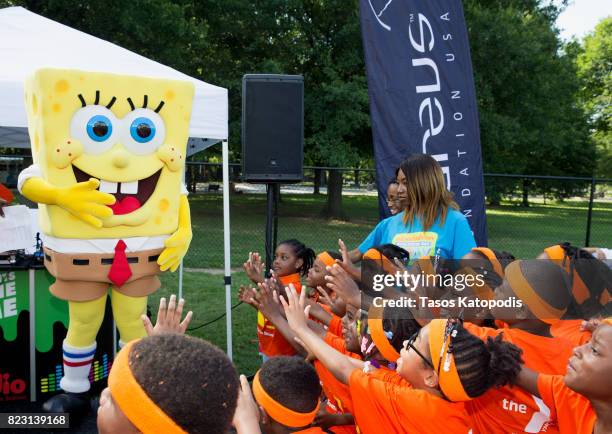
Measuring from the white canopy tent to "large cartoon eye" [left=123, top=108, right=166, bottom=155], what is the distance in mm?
580

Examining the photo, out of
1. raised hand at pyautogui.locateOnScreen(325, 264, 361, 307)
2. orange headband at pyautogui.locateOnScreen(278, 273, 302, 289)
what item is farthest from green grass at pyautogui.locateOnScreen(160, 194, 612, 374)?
raised hand at pyautogui.locateOnScreen(325, 264, 361, 307)

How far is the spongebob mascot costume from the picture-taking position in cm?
290

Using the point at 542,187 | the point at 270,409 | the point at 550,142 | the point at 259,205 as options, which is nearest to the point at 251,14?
the point at 259,205

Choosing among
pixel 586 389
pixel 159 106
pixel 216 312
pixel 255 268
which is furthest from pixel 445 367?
pixel 216 312

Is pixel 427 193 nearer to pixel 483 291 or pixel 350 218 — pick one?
pixel 483 291

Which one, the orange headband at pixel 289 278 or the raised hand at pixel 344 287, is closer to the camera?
the raised hand at pixel 344 287

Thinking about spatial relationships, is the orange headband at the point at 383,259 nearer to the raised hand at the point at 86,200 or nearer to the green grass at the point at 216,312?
the raised hand at the point at 86,200

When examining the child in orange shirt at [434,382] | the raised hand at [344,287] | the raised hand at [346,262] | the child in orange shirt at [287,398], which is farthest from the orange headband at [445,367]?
the raised hand at [346,262]

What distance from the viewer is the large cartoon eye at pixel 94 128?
2.95m

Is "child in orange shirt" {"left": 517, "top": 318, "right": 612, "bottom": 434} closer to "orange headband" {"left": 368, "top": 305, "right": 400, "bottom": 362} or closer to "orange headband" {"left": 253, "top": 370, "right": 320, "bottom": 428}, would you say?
"orange headband" {"left": 368, "top": 305, "right": 400, "bottom": 362}

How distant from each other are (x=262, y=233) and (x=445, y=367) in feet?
34.0

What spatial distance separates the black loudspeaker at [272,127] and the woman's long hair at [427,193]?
1.50 m

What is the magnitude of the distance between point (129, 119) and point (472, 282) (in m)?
2.01

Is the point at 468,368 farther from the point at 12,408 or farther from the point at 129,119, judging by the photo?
the point at 12,408
